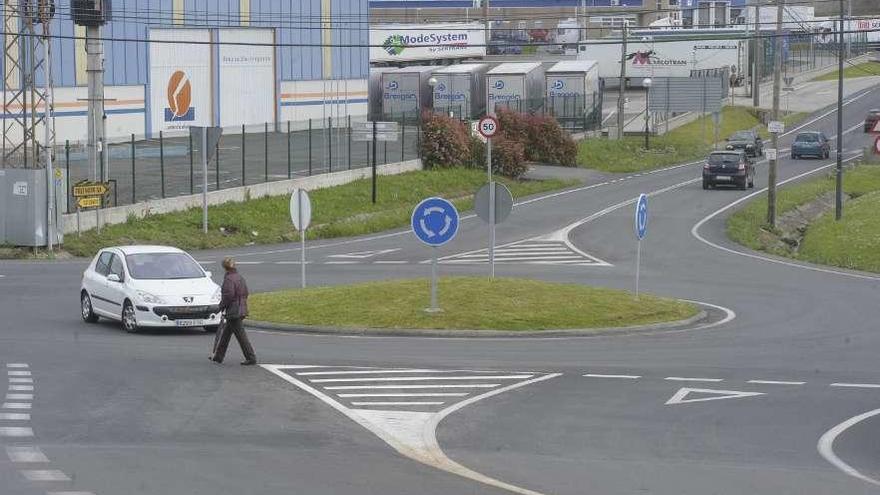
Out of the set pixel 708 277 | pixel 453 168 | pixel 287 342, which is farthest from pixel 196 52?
pixel 287 342

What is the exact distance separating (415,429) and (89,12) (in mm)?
26260

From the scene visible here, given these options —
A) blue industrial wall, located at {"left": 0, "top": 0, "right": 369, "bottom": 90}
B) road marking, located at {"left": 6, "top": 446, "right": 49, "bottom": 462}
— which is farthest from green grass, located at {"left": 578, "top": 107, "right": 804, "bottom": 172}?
road marking, located at {"left": 6, "top": 446, "right": 49, "bottom": 462}

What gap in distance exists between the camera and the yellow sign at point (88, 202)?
38531 millimetres

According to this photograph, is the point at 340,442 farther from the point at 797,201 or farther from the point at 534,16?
the point at 534,16

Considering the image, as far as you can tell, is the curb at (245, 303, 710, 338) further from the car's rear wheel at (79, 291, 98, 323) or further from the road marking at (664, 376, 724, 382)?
the road marking at (664, 376, 724, 382)

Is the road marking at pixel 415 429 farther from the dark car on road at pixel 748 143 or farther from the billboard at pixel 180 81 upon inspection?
the dark car on road at pixel 748 143

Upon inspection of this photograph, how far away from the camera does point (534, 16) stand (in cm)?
15625

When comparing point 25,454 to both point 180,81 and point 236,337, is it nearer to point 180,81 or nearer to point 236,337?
point 236,337

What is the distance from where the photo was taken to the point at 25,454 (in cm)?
1266

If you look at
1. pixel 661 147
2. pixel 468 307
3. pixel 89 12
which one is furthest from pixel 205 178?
pixel 661 147

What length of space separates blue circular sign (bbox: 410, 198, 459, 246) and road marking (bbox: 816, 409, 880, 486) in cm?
808

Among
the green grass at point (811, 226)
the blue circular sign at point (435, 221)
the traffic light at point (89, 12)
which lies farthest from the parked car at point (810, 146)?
the blue circular sign at point (435, 221)

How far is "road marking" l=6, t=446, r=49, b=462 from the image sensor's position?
1239 cm

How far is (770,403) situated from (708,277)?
54.9 ft
